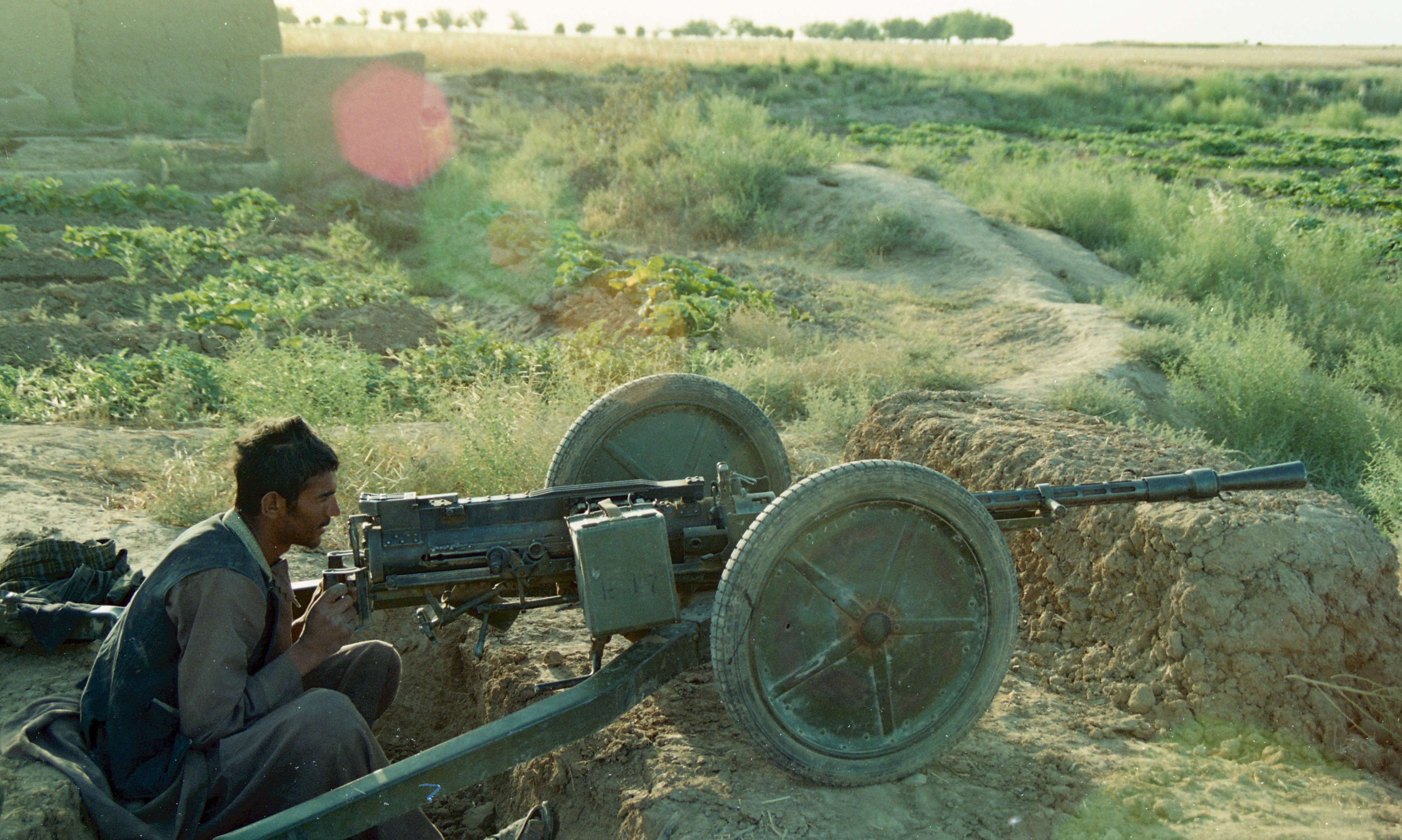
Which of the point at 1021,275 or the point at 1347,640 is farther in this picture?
the point at 1021,275

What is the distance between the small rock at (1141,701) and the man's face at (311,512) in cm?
276

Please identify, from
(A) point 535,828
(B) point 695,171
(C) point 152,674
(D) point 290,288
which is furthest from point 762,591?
(B) point 695,171

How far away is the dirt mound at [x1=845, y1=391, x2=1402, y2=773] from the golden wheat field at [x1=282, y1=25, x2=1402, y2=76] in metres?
24.9

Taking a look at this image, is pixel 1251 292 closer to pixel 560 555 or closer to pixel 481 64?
pixel 560 555

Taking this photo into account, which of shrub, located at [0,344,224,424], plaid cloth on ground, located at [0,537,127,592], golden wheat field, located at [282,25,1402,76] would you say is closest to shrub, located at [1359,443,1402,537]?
plaid cloth on ground, located at [0,537,127,592]

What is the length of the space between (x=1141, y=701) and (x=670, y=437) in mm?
1997

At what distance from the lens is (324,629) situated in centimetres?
264

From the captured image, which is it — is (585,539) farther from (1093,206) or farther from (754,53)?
(754,53)

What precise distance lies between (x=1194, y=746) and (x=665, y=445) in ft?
7.13

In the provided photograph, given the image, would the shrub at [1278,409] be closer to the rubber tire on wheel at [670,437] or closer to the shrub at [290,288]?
the rubber tire on wheel at [670,437]

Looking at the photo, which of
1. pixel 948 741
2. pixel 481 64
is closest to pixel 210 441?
pixel 948 741

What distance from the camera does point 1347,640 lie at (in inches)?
126

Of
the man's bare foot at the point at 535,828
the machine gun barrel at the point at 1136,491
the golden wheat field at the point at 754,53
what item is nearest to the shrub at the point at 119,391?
the man's bare foot at the point at 535,828

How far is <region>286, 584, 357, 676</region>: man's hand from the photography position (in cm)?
263
